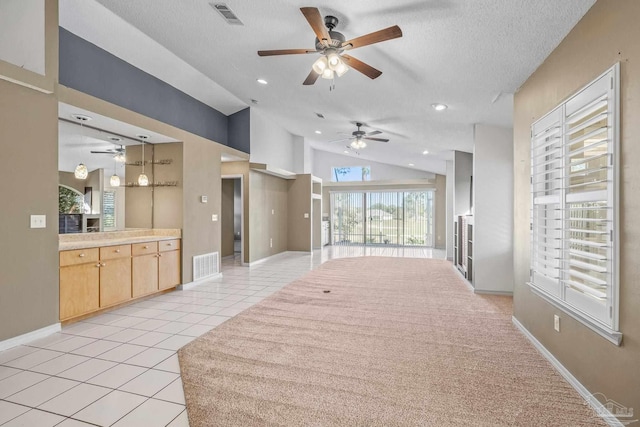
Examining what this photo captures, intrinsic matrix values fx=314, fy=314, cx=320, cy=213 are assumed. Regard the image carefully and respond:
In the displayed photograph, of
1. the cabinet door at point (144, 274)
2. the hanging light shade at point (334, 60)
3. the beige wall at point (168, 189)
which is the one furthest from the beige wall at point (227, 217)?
the hanging light shade at point (334, 60)

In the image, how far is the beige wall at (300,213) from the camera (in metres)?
9.45

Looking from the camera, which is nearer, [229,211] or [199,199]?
[199,199]

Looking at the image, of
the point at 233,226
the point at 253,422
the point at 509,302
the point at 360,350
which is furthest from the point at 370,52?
the point at 233,226

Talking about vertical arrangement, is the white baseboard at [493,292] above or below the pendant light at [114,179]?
below

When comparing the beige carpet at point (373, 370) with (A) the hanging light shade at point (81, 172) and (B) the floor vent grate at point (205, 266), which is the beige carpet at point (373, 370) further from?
(A) the hanging light shade at point (81, 172)

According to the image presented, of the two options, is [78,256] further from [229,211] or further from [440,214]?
[440,214]

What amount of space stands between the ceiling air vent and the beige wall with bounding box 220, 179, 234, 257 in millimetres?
5554

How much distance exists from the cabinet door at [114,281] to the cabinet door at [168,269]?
0.56m

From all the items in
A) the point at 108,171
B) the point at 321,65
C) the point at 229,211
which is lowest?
the point at 229,211

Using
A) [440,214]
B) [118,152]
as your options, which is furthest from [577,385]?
[440,214]

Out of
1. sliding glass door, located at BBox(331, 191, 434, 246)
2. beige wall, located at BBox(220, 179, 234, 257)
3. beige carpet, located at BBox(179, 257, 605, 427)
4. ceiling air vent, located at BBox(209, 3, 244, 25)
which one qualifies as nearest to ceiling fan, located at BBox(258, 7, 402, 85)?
ceiling air vent, located at BBox(209, 3, 244, 25)

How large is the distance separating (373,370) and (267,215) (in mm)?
6170

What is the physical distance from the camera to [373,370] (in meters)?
2.49

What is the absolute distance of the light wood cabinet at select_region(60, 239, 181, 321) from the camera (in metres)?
3.47
